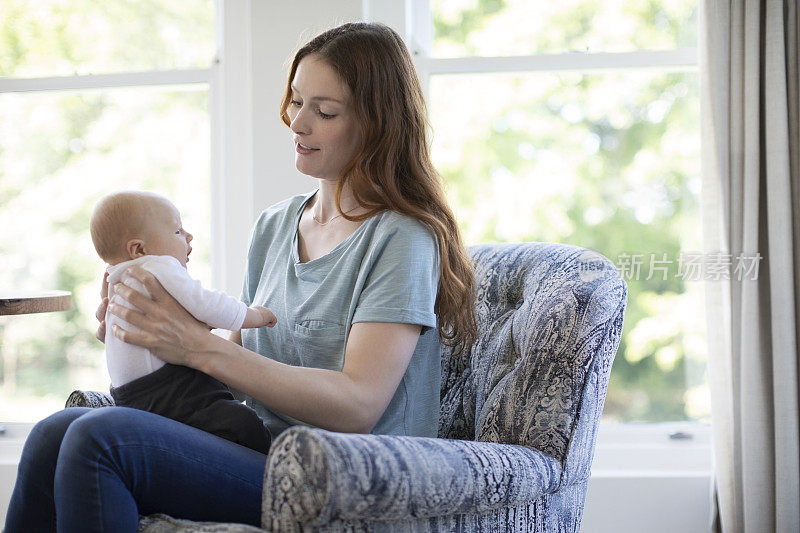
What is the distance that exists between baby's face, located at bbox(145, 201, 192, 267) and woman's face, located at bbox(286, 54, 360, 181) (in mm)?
254

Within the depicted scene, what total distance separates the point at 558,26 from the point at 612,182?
0.51m

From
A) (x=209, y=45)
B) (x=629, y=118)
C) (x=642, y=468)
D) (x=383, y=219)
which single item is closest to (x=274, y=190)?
(x=209, y=45)

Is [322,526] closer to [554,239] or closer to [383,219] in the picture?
[383,219]

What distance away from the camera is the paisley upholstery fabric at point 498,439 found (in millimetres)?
970

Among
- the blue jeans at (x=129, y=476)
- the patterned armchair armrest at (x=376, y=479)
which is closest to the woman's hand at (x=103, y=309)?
the blue jeans at (x=129, y=476)

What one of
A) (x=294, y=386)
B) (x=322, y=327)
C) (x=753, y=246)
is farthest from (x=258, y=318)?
(x=753, y=246)

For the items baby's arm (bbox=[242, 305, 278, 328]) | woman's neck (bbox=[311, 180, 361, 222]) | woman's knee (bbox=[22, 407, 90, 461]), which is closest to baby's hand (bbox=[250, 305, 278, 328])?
baby's arm (bbox=[242, 305, 278, 328])

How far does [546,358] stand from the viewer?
4.42 ft

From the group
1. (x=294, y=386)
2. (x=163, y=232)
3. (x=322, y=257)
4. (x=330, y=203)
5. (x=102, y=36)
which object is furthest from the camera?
(x=102, y=36)

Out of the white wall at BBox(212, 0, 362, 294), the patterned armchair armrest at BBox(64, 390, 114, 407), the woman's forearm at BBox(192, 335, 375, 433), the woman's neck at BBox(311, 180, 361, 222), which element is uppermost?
the white wall at BBox(212, 0, 362, 294)

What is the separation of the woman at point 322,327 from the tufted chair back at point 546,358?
0.30ft

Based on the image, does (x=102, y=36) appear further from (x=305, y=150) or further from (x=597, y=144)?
(x=597, y=144)

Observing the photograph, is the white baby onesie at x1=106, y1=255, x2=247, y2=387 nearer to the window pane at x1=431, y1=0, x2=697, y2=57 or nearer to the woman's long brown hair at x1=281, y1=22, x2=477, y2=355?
the woman's long brown hair at x1=281, y1=22, x2=477, y2=355

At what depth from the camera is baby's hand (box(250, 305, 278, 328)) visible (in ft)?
4.55
